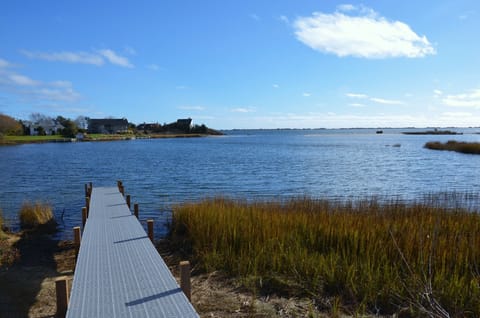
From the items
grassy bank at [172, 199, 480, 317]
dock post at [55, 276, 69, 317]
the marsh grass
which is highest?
dock post at [55, 276, 69, 317]

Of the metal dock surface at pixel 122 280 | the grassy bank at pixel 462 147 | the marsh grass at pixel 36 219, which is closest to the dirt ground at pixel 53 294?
the metal dock surface at pixel 122 280

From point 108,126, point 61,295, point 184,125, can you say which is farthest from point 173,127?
point 61,295

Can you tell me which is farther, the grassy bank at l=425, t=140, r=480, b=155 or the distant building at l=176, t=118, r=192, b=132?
the distant building at l=176, t=118, r=192, b=132

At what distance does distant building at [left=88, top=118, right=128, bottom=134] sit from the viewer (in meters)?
155

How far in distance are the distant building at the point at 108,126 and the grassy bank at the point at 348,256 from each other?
152223 millimetres

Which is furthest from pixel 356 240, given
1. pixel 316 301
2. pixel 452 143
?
pixel 452 143

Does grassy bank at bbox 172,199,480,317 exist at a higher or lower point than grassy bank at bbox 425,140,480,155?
higher

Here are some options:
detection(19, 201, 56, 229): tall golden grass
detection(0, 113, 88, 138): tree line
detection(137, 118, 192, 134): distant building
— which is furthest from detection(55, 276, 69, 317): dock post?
detection(137, 118, 192, 134): distant building

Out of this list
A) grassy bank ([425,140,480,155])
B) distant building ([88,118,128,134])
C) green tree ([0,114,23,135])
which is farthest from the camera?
distant building ([88,118,128,134])

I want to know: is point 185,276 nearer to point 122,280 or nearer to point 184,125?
point 122,280

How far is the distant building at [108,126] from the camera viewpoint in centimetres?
15498

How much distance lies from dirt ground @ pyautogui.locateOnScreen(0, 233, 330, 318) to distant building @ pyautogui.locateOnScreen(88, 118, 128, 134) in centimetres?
15059

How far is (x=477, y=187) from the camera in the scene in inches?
929

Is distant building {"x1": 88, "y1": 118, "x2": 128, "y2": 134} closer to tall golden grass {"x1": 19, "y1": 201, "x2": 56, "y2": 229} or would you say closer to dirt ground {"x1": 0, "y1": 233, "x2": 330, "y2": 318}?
tall golden grass {"x1": 19, "y1": 201, "x2": 56, "y2": 229}
